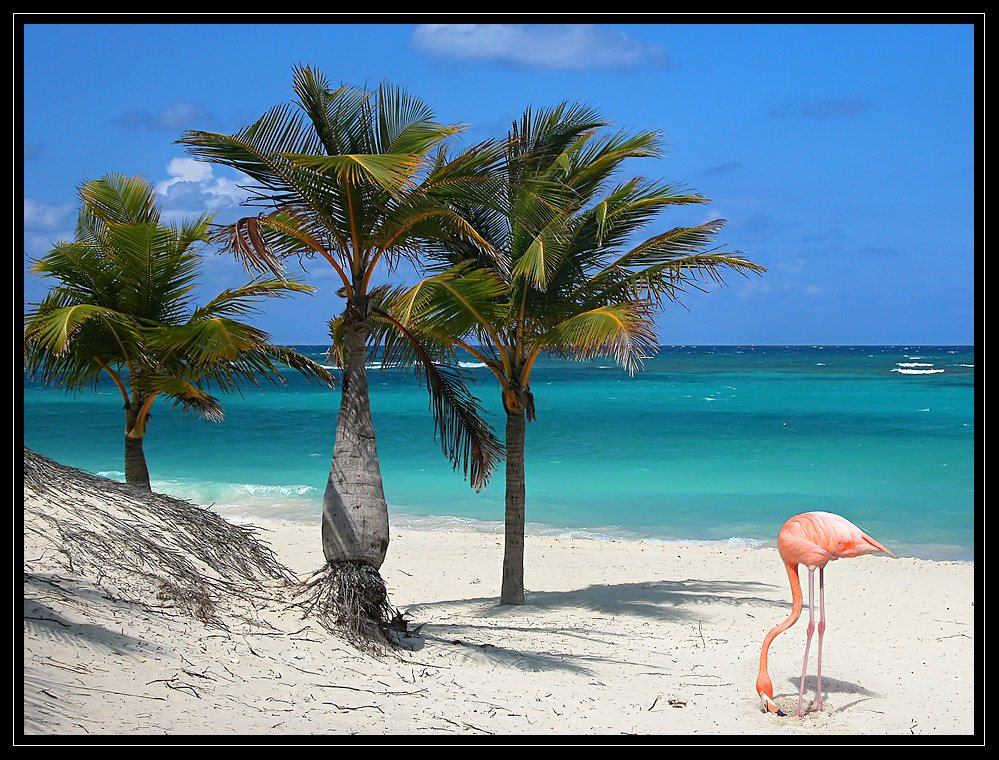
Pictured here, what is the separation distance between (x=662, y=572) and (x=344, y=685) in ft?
24.4

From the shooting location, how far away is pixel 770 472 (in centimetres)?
2598

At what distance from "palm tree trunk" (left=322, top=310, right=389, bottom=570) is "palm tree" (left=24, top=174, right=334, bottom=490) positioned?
2355 mm

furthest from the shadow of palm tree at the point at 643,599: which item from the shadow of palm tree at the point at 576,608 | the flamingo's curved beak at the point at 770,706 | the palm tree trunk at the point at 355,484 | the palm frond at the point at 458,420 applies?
the flamingo's curved beak at the point at 770,706

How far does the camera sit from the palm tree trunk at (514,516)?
10.6 metres

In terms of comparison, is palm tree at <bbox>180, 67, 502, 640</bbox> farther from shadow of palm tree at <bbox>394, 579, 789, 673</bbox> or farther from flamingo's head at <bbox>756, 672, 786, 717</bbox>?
flamingo's head at <bbox>756, 672, 786, 717</bbox>

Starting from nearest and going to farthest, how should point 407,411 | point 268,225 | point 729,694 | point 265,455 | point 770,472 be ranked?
point 729,694
point 268,225
point 770,472
point 265,455
point 407,411

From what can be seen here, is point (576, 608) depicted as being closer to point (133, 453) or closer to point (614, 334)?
point (614, 334)

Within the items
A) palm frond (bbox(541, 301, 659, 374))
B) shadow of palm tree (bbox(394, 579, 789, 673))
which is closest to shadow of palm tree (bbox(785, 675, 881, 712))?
shadow of palm tree (bbox(394, 579, 789, 673))

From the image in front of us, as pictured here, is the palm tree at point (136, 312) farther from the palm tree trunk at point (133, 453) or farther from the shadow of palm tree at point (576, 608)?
the shadow of palm tree at point (576, 608)

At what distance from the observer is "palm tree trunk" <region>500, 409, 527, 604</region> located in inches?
416

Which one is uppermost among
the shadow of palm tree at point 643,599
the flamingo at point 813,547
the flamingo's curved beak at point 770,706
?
the flamingo at point 813,547

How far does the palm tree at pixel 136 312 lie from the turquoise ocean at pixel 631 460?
2.86 m
